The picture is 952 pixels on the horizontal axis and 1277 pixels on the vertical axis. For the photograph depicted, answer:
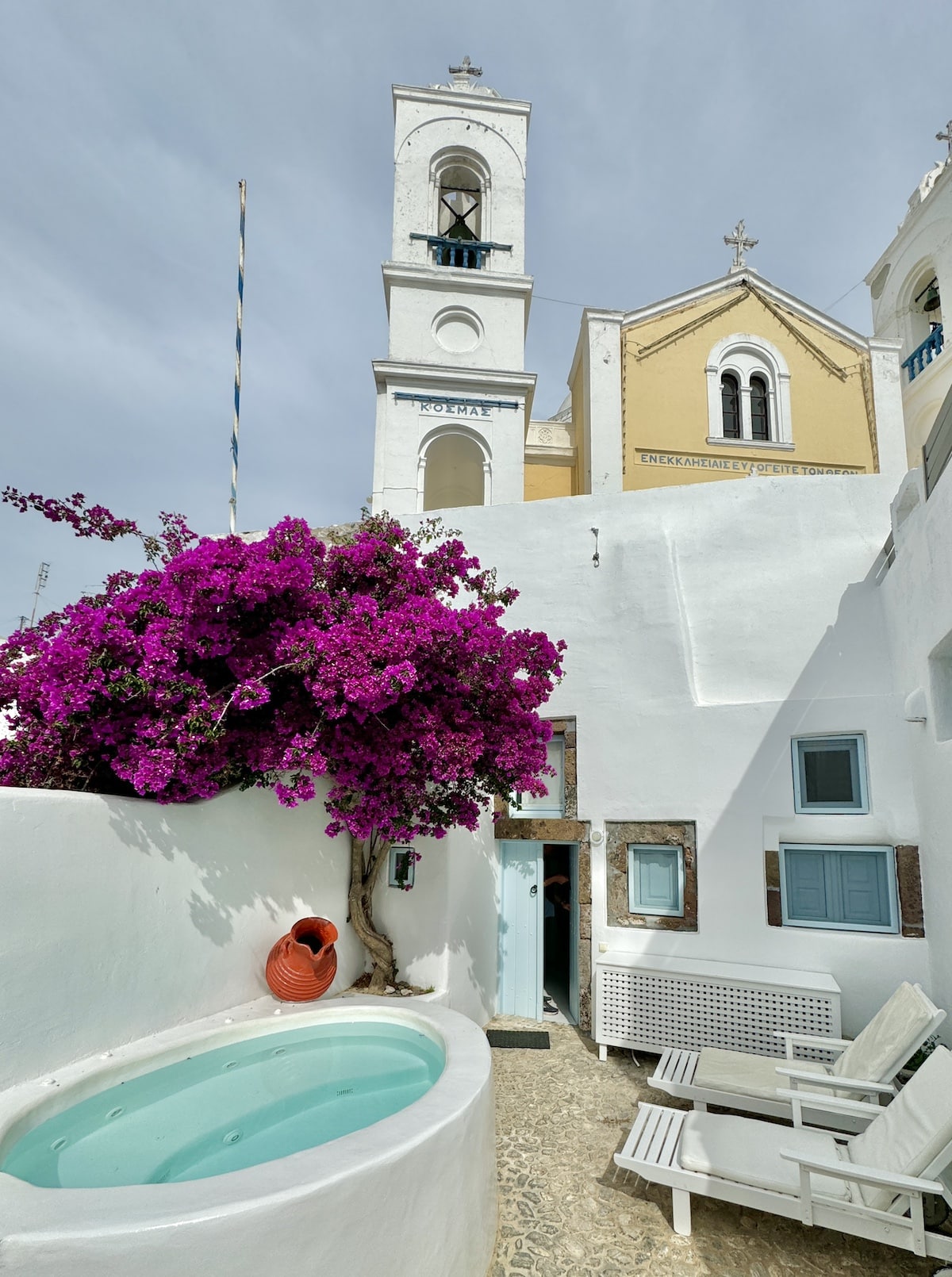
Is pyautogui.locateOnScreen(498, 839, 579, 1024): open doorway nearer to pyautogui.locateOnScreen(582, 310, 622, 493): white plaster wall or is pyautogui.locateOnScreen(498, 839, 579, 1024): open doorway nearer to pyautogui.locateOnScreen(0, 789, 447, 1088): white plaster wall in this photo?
pyautogui.locateOnScreen(0, 789, 447, 1088): white plaster wall

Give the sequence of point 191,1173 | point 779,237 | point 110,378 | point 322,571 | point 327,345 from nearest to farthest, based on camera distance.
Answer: point 191,1173 < point 322,571 < point 110,378 < point 327,345 < point 779,237

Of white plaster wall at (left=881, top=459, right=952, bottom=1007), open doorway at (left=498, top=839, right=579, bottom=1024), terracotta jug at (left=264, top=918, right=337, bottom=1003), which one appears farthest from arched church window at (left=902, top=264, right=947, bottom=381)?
terracotta jug at (left=264, top=918, right=337, bottom=1003)

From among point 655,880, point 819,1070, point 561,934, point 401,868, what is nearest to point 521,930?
point 655,880


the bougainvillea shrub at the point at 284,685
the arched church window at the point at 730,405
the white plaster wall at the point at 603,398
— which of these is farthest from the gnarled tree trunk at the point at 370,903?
the arched church window at the point at 730,405

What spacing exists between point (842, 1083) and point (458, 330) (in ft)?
41.9

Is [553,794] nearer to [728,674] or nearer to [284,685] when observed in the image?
[728,674]

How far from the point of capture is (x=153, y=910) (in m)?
5.13

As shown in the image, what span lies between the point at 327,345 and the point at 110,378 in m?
4.24

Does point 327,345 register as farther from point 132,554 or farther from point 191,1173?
point 191,1173

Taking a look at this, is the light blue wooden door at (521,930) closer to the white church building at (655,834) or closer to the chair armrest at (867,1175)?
the white church building at (655,834)

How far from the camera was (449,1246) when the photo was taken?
3350mm

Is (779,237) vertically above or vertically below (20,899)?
above

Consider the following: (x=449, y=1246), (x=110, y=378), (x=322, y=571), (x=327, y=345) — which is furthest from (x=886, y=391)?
(x=449, y=1246)

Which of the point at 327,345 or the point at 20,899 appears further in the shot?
the point at 327,345
